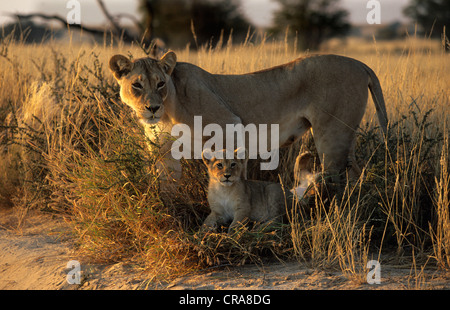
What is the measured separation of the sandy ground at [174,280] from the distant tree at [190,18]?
81.4ft

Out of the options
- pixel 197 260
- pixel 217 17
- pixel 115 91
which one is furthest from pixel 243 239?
pixel 217 17

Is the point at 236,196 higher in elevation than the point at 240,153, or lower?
lower

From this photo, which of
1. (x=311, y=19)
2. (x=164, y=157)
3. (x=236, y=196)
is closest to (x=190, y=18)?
(x=311, y=19)

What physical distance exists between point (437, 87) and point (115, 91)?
11.9 ft

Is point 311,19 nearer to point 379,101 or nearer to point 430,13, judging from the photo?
point 430,13

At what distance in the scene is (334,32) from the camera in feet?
96.8

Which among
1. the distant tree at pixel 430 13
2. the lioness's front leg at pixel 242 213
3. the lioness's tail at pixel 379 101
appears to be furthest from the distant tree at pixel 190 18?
the lioness's front leg at pixel 242 213

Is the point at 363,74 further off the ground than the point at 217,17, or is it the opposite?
the point at 217,17

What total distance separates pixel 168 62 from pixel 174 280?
1898mm

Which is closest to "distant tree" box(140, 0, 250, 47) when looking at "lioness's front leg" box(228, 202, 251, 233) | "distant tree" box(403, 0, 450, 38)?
"distant tree" box(403, 0, 450, 38)

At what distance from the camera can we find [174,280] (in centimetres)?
430

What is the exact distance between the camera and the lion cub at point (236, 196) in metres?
4.96

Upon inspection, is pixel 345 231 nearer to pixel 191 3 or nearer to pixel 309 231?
pixel 309 231

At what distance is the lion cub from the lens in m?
4.96
